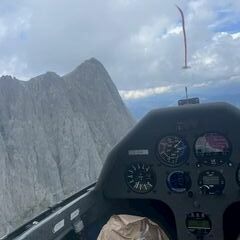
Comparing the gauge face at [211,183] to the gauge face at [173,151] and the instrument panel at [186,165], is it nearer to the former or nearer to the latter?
the instrument panel at [186,165]

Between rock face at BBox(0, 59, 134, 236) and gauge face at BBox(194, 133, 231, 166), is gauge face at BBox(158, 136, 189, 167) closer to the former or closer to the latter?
gauge face at BBox(194, 133, 231, 166)

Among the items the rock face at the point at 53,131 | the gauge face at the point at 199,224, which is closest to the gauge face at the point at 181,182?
the gauge face at the point at 199,224

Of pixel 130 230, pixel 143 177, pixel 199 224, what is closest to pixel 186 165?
pixel 143 177

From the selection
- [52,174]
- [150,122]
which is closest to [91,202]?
[150,122]

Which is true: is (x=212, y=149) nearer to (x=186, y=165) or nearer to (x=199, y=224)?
(x=186, y=165)

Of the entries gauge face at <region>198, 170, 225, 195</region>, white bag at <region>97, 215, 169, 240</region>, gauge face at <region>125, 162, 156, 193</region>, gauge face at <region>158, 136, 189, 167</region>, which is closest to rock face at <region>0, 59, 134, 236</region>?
gauge face at <region>125, 162, 156, 193</region>
